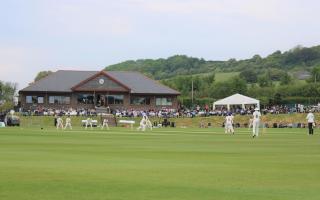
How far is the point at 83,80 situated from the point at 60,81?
148 inches

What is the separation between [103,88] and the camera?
4363 inches

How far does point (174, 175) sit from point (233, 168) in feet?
8.53

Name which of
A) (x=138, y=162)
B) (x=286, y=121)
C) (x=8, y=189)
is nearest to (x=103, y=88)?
(x=286, y=121)

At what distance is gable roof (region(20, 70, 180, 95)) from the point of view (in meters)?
110

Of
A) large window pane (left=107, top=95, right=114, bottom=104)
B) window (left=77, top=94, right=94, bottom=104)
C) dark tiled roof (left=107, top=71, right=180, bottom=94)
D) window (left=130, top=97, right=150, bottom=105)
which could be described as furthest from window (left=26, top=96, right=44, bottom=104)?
window (left=130, top=97, right=150, bottom=105)

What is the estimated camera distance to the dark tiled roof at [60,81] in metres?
110

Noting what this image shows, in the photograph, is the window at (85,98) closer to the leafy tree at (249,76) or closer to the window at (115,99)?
the window at (115,99)

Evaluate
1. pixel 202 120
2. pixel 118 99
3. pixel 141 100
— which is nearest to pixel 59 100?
pixel 118 99

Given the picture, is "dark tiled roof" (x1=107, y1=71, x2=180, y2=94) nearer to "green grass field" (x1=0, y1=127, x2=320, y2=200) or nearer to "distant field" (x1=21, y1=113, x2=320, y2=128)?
"distant field" (x1=21, y1=113, x2=320, y2=128)

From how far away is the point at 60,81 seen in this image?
11369 cm

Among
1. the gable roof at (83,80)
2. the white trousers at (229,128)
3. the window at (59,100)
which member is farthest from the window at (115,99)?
the white trousers at (229,128)

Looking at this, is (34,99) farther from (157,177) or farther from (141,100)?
(157,177)

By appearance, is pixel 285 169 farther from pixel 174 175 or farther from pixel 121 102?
pixel 121 102

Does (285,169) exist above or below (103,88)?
below
